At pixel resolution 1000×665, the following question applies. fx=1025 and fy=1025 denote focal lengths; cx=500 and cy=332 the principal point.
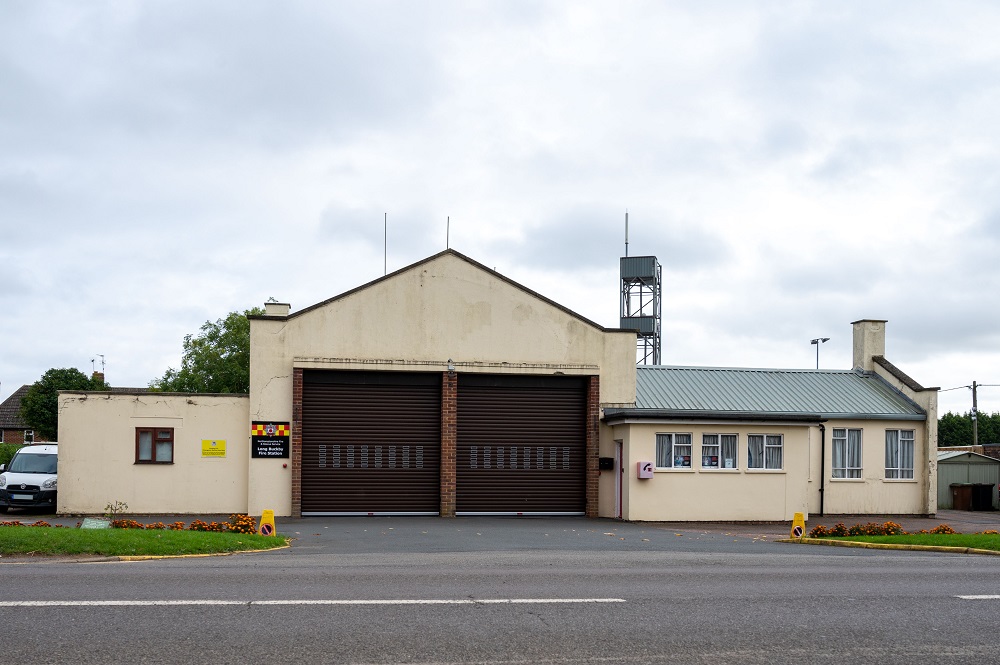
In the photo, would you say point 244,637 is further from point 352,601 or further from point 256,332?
point 256,332

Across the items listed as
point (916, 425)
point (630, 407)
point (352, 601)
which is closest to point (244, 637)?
point (352, 601)

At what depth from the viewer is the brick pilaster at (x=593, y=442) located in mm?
29172

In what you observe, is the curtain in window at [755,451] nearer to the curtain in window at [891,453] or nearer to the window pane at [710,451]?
the window pane at [710,451]

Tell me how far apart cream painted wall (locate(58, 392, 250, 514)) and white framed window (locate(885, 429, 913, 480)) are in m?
19.8

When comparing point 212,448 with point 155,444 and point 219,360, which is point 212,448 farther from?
point 219,360

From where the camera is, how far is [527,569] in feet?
42.3

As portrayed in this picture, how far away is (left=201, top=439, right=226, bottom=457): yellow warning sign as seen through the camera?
2756 cm

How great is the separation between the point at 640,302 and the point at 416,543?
29973mm

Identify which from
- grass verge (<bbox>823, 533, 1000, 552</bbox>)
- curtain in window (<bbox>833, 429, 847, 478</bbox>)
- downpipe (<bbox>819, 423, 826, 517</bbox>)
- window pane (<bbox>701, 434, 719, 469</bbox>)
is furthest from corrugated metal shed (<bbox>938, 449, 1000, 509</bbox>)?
grass verge (<bbox>823, 533, 1000, 552</bbox>)

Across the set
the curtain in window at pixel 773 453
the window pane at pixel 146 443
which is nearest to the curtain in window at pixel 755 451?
the curtain in window at pixel 773 453

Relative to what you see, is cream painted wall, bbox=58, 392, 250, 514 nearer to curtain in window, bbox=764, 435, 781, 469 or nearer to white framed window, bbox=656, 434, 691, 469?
white framed window, bbox=656, 434, 691, 469

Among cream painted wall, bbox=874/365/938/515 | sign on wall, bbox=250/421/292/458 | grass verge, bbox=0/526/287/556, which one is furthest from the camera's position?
cream painted wall, bbox=874/365/938/515

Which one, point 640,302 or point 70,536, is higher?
point 640,302

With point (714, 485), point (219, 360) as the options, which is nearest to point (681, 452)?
point (714, 485)
